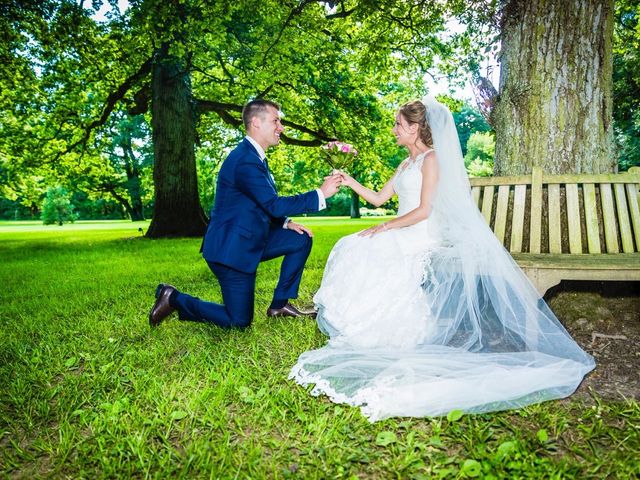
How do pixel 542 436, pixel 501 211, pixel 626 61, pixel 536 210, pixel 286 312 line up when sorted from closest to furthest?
pixel 542 436 → pixel 536 210 → pixel 501 211 → pixel 286 312 → pixel 626 61

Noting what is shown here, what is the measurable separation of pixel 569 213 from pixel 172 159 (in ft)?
39.8

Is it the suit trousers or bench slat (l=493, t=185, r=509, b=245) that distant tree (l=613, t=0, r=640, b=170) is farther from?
the suit trousers

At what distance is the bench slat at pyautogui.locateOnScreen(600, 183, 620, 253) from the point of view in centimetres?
356

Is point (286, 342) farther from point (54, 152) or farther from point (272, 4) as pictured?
point (54, 152)

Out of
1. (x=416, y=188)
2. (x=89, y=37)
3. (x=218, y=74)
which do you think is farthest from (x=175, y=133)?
(x=416, y=188)

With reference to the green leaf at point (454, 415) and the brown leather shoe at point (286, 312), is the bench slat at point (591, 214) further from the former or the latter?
the brown leather shoe at point (286, 312)

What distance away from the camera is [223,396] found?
2.63 metres

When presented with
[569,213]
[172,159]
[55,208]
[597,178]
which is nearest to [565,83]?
[597,178]

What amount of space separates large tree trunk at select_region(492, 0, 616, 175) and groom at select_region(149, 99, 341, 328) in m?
1.96

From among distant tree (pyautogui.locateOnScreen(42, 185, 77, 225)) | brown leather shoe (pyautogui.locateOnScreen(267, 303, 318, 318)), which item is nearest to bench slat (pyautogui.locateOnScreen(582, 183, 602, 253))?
brown leather shoe (pyautogui.locateOnScreen(267, 303, 318, 318))

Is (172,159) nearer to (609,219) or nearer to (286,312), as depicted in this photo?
(286,312)

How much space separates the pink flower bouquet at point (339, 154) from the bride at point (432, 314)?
0.26 m

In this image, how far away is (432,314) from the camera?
332 cm

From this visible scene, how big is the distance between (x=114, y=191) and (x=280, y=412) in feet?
123
